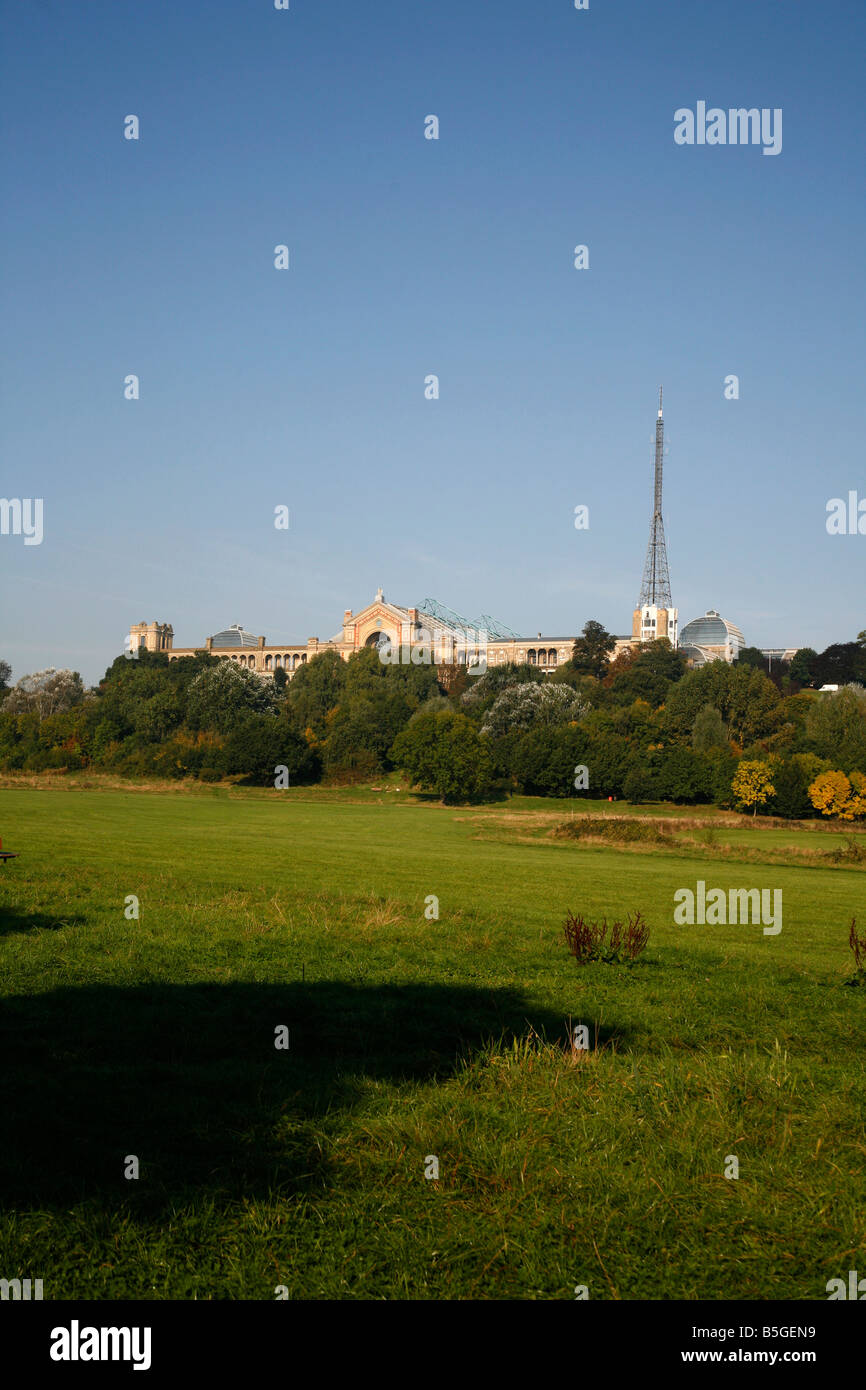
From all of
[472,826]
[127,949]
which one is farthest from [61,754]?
[127,949]

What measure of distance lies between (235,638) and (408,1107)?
598ft

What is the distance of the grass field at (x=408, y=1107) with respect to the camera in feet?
19.5

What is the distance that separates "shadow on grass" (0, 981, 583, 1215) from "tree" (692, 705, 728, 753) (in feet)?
245

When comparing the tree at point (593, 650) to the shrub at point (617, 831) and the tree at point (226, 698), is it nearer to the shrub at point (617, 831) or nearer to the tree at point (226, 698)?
the tree at point (226, 698)

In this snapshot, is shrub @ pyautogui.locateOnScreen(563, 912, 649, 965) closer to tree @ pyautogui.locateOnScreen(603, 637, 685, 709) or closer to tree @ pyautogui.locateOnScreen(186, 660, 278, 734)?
tree @ pyautogui.locateOnScreen(186, 660, 278, 734)

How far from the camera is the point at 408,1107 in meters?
8.05

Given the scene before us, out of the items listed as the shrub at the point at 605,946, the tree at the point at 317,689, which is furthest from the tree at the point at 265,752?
the shrub at the point at 605,946

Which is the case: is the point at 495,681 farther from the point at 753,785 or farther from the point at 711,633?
the point at 711,633

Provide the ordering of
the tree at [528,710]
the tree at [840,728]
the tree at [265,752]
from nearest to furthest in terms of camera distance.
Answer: the tree at [840,728], the tree at [265,752], the tree at [528,710]

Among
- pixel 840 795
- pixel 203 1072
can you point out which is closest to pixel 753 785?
pixel 840 795

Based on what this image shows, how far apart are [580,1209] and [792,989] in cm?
840

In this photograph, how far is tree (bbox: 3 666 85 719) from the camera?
11215cm

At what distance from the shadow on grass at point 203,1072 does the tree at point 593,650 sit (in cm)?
11795
